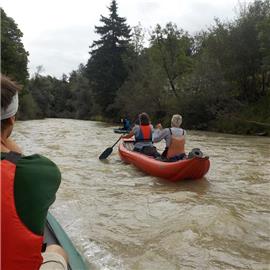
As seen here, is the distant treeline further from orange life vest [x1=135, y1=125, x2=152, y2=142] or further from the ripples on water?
the ripples on water

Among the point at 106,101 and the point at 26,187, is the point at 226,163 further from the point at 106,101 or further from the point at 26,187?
the point at 106,101

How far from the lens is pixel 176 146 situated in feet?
24.0

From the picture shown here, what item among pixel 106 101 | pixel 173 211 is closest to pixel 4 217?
pixel 173 211

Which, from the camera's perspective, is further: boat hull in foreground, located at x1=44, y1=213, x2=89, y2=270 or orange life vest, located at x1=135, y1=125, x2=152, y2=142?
orange life vest, located at x1=135, y1=125, x2=152, y2=142

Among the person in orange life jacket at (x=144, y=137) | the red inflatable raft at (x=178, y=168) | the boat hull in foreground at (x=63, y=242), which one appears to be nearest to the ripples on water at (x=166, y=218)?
the red inflatable raft at (x=178, y=168)

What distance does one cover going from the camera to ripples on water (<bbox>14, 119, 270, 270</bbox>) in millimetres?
3748

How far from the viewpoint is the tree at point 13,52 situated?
31438 mm

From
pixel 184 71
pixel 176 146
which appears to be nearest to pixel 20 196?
pixel 176 146

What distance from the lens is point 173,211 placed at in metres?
5.19

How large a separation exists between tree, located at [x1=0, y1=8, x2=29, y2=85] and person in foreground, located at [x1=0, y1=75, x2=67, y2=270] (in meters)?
30.3

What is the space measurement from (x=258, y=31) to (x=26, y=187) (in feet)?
70.3

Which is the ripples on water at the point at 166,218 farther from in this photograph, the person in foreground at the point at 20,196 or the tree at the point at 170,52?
the tree at the point at 170,52

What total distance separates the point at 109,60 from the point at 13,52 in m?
7.49

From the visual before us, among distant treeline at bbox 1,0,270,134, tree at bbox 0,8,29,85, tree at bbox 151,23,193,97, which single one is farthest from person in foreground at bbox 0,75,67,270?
tree at bbox 0,8,29,85
